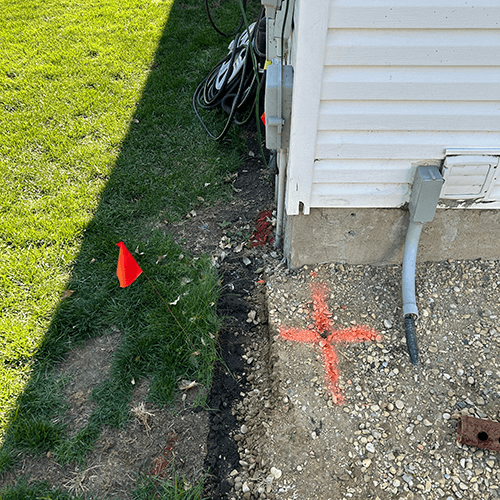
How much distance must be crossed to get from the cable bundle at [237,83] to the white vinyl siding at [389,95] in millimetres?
1801

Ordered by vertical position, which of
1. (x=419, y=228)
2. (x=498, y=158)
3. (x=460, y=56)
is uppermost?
(x=460, y=56)

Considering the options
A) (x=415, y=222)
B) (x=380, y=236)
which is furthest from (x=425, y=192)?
(x=380, y=236)

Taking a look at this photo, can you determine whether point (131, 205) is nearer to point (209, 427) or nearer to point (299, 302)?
point (299, 302)

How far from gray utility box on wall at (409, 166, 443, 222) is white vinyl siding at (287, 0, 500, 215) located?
0.07m

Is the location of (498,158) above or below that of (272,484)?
above

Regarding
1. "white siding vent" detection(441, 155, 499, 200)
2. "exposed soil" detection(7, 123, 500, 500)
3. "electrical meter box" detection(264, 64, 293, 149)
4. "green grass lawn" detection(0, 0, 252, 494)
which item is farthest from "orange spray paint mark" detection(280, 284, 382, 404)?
"electrical meter box" detection(264, 64, 293, 149)

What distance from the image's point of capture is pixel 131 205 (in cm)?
382

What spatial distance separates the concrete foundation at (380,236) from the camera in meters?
2.80

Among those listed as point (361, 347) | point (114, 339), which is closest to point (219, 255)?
point (114, 339)

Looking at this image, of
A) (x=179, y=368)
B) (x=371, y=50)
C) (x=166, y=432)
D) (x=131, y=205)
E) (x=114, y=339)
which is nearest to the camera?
(x=371, y=50)

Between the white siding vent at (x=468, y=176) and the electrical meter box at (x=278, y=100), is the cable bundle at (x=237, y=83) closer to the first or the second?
the electrical meter box at (x=278, y=100)

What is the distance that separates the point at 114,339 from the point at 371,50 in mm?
2394

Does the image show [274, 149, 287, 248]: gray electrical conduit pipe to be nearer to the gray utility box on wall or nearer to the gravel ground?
the gravel ground

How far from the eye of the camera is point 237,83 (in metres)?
4.35
